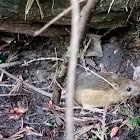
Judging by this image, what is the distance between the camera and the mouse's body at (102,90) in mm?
2836

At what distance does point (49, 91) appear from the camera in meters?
3.15

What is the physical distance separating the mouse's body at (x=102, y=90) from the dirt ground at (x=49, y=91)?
0.09 metres

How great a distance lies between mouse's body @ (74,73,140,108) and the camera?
284 cm

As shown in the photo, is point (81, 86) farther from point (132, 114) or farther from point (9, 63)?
point (9, 63)

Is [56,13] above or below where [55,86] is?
above

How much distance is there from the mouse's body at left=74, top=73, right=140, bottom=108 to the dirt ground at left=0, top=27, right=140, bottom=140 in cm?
9

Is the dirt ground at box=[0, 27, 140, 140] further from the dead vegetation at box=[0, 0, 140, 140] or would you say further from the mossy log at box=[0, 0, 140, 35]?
the mossy log at box=[0, 0, 140, 35]

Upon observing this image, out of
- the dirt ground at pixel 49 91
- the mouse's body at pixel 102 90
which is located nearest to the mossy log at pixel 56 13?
the dirt ground at pixel 49 91

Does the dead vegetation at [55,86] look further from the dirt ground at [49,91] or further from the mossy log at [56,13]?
the mossy log at [56,13]

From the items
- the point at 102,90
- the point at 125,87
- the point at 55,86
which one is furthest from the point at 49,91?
the point at 125,87

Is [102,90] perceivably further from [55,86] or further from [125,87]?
[55,86]

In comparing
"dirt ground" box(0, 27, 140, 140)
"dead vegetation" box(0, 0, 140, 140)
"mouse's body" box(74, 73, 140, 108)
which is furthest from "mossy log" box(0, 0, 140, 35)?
"mouse's body" box(74, 73, 140, 108)

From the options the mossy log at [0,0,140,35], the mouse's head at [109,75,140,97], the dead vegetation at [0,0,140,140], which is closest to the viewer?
the dead vegetation at [0,0,140,140]

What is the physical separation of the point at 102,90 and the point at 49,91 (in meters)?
0.69
